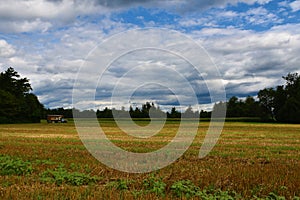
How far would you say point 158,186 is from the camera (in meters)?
7.67

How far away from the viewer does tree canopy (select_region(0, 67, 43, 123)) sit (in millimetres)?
81500

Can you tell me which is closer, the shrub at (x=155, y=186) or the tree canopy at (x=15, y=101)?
the shrub at (x=155, y=186)

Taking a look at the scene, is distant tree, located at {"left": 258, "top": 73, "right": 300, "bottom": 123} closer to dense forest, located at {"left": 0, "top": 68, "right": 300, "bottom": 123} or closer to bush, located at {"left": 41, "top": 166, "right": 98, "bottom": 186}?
dense forest, located at {"left": 0, "top": 68, "right": 300, "bottom": 123}

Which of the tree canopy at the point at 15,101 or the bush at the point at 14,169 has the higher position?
the tree canopy at the point at 15,101

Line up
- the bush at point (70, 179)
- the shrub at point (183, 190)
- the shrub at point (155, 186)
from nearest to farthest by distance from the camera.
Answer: the shrub at point (183, 190)
the shrub at point (155, 186)
the bush at point (70, 179)

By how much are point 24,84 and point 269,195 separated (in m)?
96.0

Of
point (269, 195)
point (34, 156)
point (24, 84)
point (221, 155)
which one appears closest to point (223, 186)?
point (269, 195)

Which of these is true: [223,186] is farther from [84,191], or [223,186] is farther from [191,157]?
[191,157]

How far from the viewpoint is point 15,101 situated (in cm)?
8425

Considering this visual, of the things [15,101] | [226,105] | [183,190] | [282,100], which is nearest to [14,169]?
[183,190]

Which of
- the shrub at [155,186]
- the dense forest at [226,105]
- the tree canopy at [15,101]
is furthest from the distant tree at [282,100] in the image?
the shrub at [155,186]

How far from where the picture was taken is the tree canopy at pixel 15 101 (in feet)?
267

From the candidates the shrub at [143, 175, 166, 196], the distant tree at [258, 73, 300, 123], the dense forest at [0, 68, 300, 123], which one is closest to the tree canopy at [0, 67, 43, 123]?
the dense forest at [0, 68, 300, 123]

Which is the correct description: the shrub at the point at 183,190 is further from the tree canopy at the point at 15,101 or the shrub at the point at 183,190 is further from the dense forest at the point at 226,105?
the tree canopy at the point at 15,101
